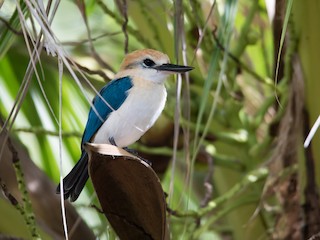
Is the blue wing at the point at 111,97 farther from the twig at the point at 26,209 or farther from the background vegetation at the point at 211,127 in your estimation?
the twig at the point at 26,209

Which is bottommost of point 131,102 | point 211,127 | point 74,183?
point 211,127

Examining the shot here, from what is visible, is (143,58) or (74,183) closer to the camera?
(74,183)

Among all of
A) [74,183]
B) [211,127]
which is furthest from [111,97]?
[211,127]

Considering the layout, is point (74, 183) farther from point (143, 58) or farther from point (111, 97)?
point (143, 58)

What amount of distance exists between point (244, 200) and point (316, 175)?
0.22m

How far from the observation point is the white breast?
220 cm

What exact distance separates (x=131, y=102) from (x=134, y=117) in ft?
0.23

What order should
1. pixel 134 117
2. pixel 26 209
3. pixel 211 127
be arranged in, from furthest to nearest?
1. pixel 211 127
2. pixel 134 117
3. pixel 26 209

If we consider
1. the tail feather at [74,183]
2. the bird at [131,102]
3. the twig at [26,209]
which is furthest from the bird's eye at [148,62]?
the twig at [26,209]

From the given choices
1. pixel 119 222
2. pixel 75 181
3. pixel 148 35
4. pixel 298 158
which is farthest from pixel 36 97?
pixel 119 222

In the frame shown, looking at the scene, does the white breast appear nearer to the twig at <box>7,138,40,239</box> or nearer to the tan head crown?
the tan head crown

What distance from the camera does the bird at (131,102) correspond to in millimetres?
2203

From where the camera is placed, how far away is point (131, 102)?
2.27 m

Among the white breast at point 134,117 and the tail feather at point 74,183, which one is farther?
the white breast at point 134,117
